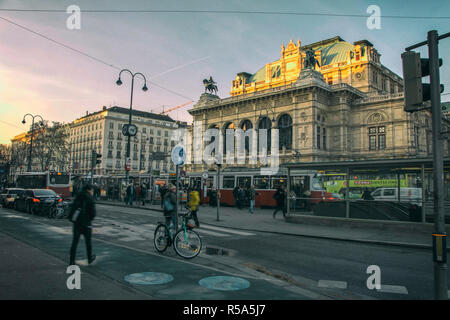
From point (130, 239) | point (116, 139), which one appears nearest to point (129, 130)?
point (130, 239)

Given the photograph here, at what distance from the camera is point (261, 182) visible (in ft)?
89.7

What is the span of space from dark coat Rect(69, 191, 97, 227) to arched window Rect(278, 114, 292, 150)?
134 feet

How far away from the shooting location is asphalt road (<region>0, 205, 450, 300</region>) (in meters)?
5.35

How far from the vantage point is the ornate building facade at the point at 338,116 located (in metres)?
42.6

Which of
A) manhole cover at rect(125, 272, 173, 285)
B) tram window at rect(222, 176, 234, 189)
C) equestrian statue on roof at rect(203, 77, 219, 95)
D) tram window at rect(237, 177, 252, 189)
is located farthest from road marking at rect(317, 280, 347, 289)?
equestrian statue on roof at rect(203, 77, 219, 95)

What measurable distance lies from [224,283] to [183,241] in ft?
8.38

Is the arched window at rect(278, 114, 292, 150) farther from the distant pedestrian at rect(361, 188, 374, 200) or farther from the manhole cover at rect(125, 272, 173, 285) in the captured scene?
the manhole cover at rect(125, 272, 173, 285)

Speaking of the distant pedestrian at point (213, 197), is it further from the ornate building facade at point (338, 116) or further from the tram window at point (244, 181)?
the ornate building facade at point (338, 116)

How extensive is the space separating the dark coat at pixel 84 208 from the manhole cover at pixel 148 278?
1.73m

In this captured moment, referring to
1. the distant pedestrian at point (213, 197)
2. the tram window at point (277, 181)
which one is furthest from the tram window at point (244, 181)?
the distant pedestrian at point (213, 197)

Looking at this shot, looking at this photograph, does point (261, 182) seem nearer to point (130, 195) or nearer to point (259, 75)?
point (130, 195)

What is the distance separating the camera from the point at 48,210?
678 inches

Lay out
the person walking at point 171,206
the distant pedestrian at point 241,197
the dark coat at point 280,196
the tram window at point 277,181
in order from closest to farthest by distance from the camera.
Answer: the person walking at point 171,206
the dark coat at point 280,196
the tram window at point 277,181
the distant pedestrian at point 241,197
